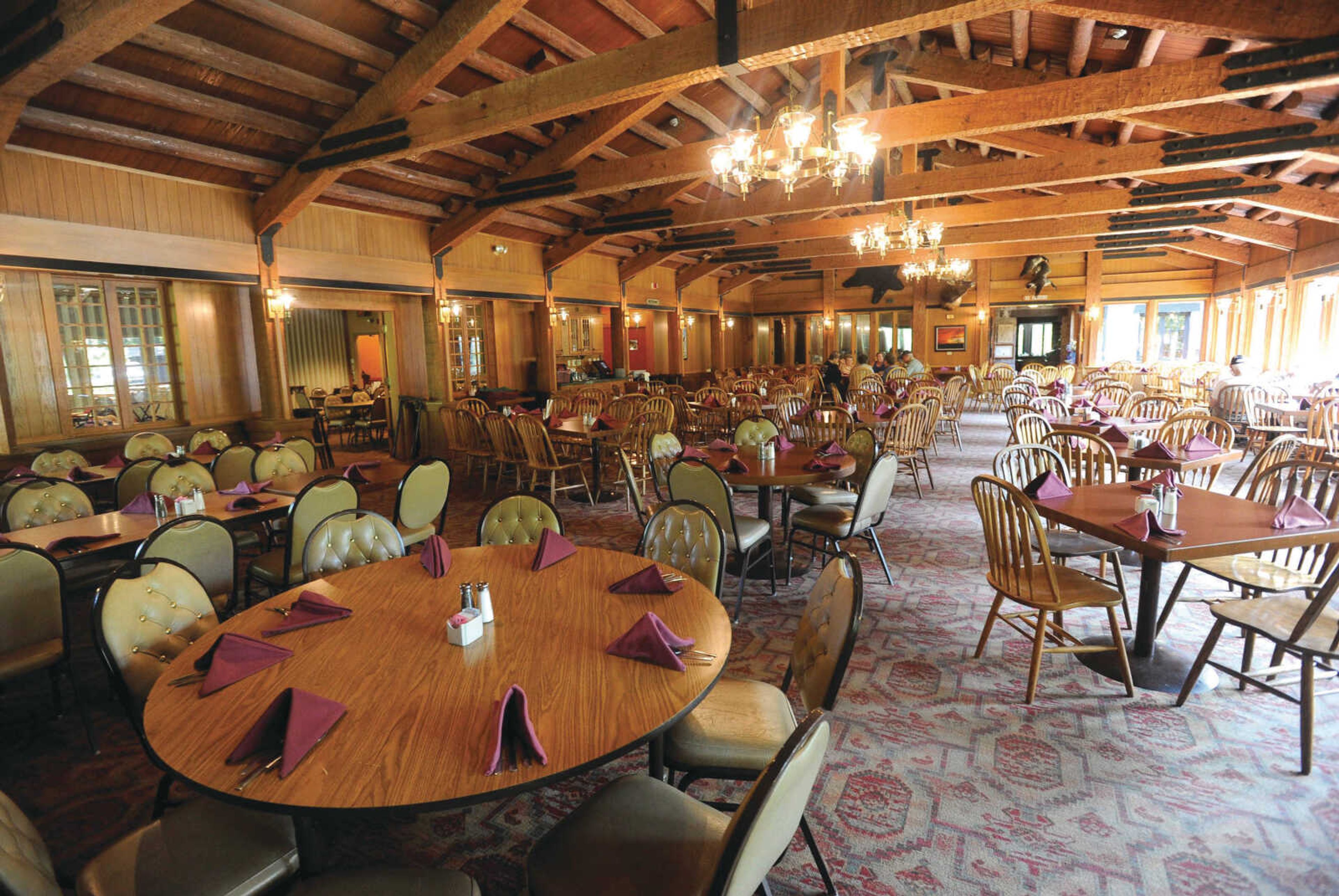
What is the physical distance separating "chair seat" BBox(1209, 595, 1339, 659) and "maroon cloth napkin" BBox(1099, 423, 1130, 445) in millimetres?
2267

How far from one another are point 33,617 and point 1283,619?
514 centimetres

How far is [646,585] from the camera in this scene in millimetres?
2186

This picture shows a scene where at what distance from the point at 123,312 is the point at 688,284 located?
37.6ft

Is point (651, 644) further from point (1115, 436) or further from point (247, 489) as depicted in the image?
point (1115, 436)

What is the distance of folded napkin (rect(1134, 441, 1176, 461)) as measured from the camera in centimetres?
417

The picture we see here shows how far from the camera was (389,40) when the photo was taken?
213 inches

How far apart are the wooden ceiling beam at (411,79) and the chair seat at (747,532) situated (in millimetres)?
3963

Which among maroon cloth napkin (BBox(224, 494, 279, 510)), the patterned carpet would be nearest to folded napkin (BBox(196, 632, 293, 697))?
the patterned carpet

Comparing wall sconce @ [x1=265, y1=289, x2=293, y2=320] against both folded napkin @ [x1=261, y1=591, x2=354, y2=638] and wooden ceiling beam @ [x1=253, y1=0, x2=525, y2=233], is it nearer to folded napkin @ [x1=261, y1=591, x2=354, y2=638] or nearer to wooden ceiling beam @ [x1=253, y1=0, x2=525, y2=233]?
wooden ceiling beam @ [x1=253, y1=0, x2=525, y2=233]

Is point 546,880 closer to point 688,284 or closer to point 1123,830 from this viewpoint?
point 1123,830

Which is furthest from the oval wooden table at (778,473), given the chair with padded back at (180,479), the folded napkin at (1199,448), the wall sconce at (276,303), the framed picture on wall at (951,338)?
the framed picture on wall at (951,338)

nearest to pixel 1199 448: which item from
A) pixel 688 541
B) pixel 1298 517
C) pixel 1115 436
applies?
pixel 1115 436

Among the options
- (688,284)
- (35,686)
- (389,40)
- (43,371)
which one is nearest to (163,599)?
(35,686)

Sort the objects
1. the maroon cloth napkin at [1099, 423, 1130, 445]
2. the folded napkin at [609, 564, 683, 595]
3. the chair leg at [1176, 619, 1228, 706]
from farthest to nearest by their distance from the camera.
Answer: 1. the maroon cloth napkin at [1099, 423, 1130, 445]
2. the chair leg at [1176, 619, 1228, 706]
3. the folded napkin at [609, 564, 683, 595]
